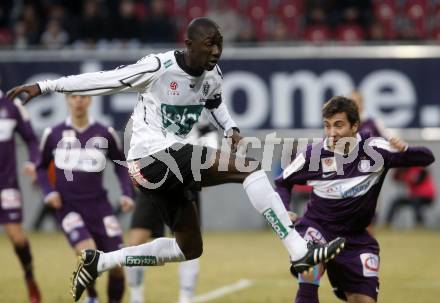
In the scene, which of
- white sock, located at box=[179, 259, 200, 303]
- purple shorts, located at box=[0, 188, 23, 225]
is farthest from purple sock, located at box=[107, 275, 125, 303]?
purple shorts, located at box=[0, 188, 23, 225]

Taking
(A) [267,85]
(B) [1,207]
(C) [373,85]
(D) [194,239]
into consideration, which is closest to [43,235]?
(A) [267,85]

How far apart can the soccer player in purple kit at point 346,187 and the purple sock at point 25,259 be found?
10.5 feet

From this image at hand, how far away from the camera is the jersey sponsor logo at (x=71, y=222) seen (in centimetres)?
892

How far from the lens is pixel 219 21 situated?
17406mm

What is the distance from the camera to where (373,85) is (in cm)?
1602

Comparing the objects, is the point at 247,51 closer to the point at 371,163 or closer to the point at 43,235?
the point at 43,235

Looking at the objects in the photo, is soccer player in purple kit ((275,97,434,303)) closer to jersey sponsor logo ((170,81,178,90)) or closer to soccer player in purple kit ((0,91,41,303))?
jersey sponsor logo ((170,81,178,90))

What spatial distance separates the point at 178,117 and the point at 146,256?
1.10 metres

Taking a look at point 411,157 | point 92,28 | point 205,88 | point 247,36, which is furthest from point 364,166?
point 92,28

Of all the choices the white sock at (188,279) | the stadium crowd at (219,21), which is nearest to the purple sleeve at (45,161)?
the white sock at (188,279)

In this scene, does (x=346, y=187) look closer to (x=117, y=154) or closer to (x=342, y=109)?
(x=342, y=109)

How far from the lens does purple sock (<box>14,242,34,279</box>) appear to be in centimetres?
952

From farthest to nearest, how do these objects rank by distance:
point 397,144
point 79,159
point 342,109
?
point 79,159
point 342,109
point 397,144

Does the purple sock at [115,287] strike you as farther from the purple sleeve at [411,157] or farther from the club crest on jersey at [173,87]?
the purple sleeve at [411,157]
